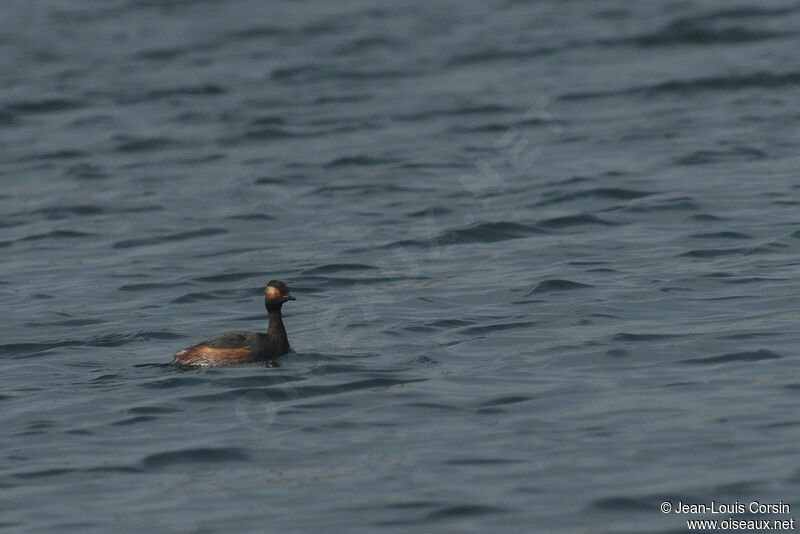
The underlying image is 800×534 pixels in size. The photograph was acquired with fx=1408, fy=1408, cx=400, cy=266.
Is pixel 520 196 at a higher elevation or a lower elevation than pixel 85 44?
lower

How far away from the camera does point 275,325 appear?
A: 14.1 m

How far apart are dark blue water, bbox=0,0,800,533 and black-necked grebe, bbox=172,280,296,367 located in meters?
0.19

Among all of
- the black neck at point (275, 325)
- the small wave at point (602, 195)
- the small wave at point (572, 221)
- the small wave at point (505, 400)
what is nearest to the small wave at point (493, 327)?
the black neck at point (275, 325)

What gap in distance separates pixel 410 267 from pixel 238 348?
479 cm

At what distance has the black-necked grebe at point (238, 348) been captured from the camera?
13484mm

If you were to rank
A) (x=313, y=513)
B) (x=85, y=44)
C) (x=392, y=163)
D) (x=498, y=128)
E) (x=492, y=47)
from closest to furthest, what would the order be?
(x=313, y=513) → (x=392, y=163) → (x=498, y=128) → (x=492, y=47) → (x=85, y=44)

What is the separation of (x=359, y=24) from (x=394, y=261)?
19.7 metres

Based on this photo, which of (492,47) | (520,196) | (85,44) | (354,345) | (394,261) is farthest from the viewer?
(85,44)

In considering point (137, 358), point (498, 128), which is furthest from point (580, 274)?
point (498, 128)

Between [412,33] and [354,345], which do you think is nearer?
[354,345]

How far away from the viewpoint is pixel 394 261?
1845 centimetres

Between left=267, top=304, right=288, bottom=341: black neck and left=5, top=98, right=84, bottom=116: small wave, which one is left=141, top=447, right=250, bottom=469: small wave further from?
left=5, top=98, right=84, bottom=116: small wave

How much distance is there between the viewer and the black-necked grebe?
44.2 ft

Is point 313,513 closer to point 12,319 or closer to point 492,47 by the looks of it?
point 12,319
